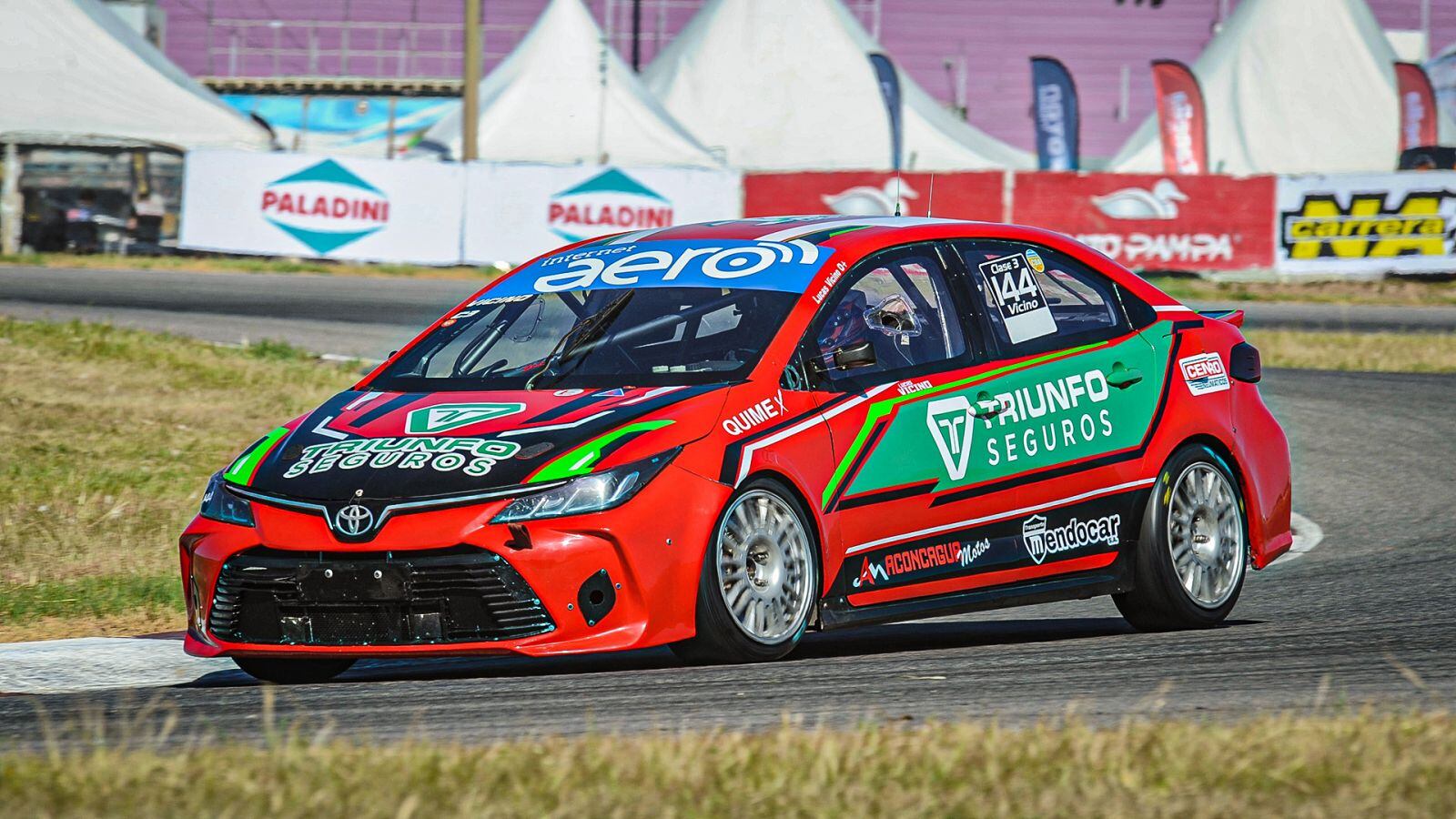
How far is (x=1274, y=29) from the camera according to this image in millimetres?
42062

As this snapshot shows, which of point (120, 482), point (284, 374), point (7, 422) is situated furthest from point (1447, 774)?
point (284, 374)

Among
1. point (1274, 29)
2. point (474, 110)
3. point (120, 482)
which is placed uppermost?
point (1274, 29)

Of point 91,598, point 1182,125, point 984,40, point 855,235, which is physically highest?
point 984,40

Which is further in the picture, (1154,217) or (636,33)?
(636,33)

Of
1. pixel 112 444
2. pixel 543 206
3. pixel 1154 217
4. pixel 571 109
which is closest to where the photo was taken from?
pixel 112 444

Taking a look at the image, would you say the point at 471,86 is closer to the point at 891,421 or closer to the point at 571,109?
the point at 571,109

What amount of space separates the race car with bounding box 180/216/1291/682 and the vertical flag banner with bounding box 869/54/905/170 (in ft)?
109

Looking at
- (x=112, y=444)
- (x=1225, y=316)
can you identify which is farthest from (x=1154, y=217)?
(x=1225, y=316)

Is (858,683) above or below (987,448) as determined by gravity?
below

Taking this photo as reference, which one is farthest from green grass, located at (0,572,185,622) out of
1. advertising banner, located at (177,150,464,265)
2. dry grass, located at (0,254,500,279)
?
advertising banner, located at (177,150,464,265)

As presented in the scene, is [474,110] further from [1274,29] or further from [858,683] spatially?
[858,683]

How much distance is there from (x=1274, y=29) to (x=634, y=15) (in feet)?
63.5

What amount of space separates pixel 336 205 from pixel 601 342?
2374cm

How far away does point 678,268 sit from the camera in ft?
22.5
